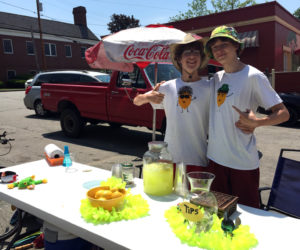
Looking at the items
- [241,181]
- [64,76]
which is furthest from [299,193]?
[64,76]

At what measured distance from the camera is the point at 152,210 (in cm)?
172

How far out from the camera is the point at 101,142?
7.04 m

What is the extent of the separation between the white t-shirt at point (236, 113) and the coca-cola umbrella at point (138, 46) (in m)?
2.10

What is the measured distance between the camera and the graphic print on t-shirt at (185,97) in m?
2.13

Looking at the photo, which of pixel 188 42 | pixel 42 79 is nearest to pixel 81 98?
pixel 42 79

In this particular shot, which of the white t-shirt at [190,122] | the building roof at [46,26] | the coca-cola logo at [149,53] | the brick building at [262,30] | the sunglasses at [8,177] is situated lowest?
the sunglasses at [8,177]

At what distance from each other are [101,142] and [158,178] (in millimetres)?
5326

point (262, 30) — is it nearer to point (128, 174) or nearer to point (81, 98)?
point (81, 98)

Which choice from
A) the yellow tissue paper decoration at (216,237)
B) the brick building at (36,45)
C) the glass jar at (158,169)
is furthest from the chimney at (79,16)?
the yellow tissue paper decoration at (216,237)

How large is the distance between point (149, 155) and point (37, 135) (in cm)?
681

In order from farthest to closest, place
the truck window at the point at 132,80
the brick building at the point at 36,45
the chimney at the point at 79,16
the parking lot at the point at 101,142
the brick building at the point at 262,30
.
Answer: the chimney at the point at 79,16 < the brick building at the point at 36,45 < the brick building at the point at 262,30 < the truck window at the point at 132,80 < the parking lot at the point at 101,142

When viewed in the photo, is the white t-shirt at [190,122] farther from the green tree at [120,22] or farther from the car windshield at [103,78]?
the green tree at [120,22]

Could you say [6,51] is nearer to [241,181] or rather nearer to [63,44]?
[63,44]

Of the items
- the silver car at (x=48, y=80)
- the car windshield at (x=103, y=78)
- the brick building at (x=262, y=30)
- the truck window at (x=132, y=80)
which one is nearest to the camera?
the truck window at (x=132, y=80)
